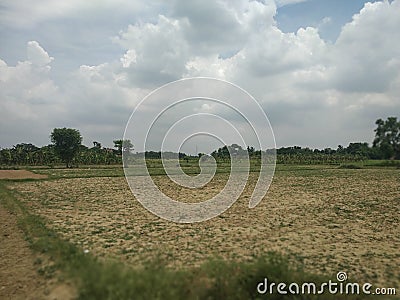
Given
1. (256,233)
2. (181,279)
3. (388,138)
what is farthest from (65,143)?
(388,138)

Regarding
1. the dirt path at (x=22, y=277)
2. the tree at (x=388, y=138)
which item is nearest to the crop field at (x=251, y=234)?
the dirt path at (x=22, y=277)

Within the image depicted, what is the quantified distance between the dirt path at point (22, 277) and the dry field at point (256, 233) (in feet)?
4.01

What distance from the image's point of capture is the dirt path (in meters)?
5.91

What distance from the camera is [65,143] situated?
52.8 metres

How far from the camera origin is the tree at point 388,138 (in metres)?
76.1

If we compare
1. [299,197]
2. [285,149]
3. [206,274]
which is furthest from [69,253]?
[285,149]

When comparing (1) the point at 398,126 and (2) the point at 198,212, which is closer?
(2) the point at 198,212

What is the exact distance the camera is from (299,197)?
61.3ft

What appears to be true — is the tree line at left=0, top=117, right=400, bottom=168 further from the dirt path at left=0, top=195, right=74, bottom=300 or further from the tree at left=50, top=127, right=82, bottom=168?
the dirt path at left=0, top=195, right=74, bottom=300

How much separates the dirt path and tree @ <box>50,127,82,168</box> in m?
45.2

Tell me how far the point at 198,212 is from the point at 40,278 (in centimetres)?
821

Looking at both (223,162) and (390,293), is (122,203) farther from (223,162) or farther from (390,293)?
(223,162)

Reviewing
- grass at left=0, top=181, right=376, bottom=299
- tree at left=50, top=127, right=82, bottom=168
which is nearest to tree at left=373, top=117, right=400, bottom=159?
tree at left=50, top=127, right=82, bottom=168

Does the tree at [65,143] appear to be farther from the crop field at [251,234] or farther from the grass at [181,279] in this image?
the grass at [181,279]
